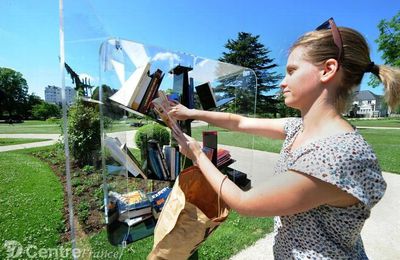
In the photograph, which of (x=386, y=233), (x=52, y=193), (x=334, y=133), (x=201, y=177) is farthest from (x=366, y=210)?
A: (x=52, y=193)

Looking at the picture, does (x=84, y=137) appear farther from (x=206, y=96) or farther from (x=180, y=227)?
(x=180, y=227)

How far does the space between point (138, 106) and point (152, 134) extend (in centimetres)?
51

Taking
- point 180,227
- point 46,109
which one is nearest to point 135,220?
point 180,227

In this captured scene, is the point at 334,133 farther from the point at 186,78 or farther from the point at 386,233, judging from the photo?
the point at 386,233

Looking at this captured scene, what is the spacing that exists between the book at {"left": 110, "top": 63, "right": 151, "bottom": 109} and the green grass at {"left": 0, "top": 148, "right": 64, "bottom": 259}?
8.16 ft

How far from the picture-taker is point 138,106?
1.86m

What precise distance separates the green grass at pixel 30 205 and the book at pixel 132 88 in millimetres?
2487

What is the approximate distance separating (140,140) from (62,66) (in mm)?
932

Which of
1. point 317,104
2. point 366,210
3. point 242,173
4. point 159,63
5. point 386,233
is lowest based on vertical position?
point 386,233

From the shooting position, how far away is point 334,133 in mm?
1114

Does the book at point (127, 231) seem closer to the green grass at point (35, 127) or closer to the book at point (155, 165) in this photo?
the book at point (155, 165)

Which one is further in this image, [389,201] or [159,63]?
[389,201]

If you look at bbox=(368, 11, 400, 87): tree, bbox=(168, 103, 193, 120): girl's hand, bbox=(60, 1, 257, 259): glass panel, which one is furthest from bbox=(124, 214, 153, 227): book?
bbox=(368, 11, 400, 87): tree

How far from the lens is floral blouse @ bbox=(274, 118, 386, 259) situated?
3.33 ft
